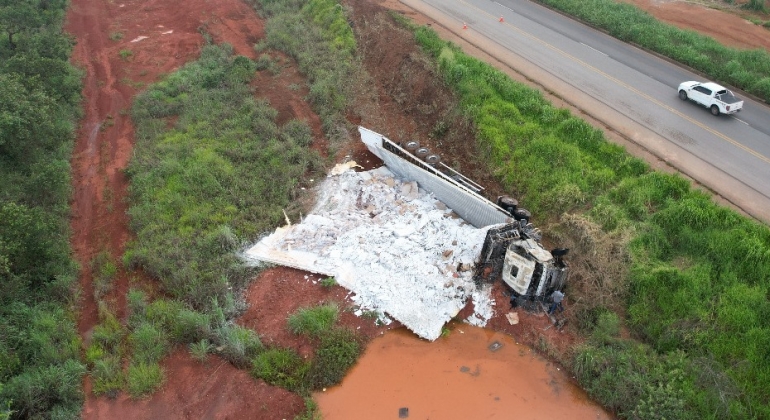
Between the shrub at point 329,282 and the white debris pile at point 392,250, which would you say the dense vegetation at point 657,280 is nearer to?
the white debris pile at point 392,250

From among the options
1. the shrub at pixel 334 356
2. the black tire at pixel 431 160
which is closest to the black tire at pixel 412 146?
the black tire at pixel 431 160

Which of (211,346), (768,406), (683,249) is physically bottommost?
(211,346)

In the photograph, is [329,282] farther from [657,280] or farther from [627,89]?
[627,89]

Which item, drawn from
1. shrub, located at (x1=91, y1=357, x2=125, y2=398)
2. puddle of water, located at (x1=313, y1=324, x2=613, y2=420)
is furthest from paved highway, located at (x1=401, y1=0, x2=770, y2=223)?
shrub, located at (x1=91, y1=357, x2=125, y2=398)

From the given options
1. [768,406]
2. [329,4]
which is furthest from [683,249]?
[329,4]

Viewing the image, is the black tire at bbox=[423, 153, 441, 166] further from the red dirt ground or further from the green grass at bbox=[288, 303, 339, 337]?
the green grass at bbox=[288, 303, 339, 337]

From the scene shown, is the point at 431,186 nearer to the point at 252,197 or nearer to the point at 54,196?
the point at 252,197
